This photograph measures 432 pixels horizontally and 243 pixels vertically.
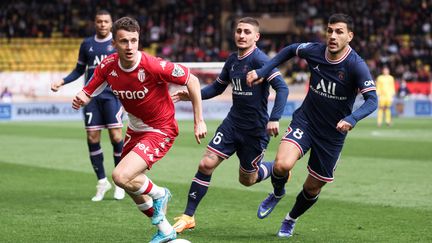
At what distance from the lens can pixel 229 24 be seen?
4891cm

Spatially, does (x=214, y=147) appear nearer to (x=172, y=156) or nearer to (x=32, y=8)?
(x=172, y=156)

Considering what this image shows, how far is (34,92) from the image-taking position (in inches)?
1537

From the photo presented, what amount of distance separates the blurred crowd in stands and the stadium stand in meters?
0.05

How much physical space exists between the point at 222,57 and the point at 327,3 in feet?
27.3

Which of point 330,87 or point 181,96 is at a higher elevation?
point 330,87

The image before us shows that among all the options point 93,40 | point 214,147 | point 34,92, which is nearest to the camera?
point 214,147

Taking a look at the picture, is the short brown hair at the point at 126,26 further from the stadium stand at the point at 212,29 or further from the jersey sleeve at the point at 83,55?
the stadium stand at the point at 212,29

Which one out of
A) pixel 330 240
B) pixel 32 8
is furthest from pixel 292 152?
pixel 32 8

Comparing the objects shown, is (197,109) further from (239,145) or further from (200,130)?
(239,145)

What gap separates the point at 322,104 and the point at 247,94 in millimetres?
1129

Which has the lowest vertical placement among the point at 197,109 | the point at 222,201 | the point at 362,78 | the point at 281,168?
the point at 222,201

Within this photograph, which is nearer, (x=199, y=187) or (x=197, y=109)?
(x=197, y=109)

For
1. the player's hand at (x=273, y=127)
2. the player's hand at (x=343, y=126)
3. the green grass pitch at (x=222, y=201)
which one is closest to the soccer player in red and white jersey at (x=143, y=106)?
the green grass pitch at (x=222, y=201)

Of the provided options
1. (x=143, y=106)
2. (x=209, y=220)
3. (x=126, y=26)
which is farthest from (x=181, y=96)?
(x=209, y=220)
